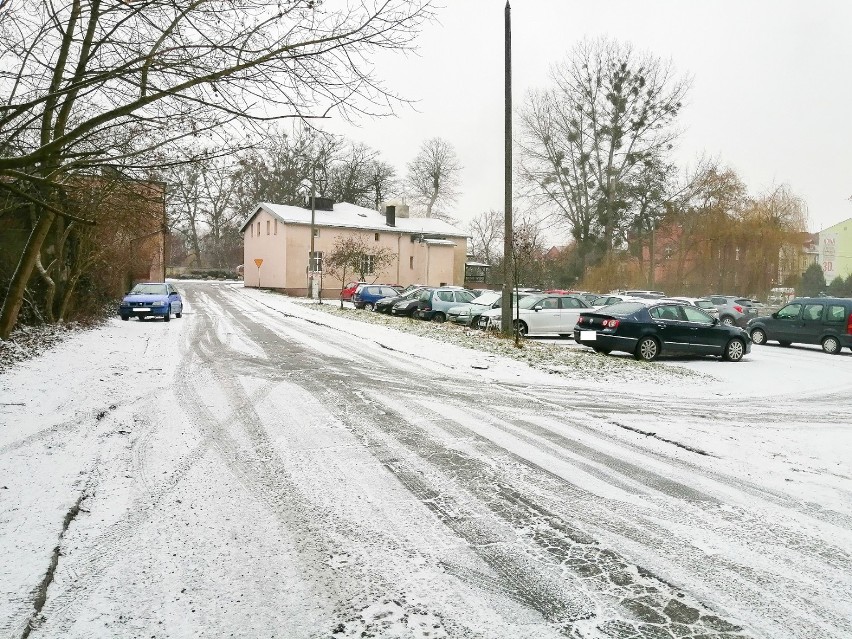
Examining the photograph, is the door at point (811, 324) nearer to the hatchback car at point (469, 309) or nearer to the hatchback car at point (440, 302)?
the hatchback car at point (469, 309)

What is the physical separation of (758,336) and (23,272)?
21210 millimetres

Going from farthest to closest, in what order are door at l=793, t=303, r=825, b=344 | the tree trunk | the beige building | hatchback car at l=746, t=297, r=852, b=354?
the beige building → door at l=793, t=303, r=825, b=344 → hatchback car at l=746, t=297, r=852, b=354 → the tree trunk

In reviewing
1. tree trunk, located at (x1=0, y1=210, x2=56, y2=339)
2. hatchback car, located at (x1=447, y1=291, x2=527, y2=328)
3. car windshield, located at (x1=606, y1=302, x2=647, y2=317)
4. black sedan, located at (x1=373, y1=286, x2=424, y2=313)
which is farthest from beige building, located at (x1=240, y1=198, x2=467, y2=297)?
tree trunk, located at (x1=0, y1=210, x2=56, y2=339)

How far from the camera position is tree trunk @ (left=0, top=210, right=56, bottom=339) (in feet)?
40.6

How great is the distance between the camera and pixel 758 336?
2127 centimetres

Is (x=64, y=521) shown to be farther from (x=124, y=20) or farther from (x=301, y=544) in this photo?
(x=124, y=20)

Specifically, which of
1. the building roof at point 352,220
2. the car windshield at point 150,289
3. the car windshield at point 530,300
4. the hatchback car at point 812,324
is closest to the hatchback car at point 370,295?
the car windshield at point 150,289

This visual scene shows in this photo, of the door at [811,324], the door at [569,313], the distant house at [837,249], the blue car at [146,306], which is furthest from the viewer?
the distant house at [837,249]

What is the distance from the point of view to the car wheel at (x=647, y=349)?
14.7 m

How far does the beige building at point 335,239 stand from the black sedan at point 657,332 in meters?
31.2

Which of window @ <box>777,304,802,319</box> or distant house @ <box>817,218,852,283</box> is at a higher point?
distant house @ <box>817,218,852,283</box>

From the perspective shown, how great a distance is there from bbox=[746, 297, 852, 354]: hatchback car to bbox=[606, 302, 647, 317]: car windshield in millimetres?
7938

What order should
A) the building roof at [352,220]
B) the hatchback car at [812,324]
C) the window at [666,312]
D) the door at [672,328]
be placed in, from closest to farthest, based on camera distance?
the door at [672,328], the window at [666,312], the hatchback car at [812,324], the building roof at [352,220]

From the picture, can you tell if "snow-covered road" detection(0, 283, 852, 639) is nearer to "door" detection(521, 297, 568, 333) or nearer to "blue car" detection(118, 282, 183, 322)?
"door" detection(521, 297, 568, 333)
